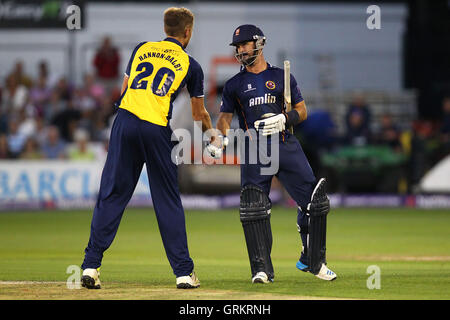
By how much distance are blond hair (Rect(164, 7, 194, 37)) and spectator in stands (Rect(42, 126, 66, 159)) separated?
36.5ft

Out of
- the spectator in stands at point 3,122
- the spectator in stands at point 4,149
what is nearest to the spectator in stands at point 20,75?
the spectator in stands at point 3,122

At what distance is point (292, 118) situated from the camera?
8094mm

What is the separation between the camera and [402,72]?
79.4 ft

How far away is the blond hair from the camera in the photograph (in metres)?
7.60

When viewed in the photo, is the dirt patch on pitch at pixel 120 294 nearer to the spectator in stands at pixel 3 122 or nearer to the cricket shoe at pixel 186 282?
the cricket shoe at pixel 186 282

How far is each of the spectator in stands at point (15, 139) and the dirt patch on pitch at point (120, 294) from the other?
11272mm

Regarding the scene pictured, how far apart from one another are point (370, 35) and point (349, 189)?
19.4ft

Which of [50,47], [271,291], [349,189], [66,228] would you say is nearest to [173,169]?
[271,291]

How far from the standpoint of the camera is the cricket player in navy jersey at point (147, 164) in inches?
292

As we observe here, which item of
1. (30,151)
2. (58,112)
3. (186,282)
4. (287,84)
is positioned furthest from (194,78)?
(58,112)

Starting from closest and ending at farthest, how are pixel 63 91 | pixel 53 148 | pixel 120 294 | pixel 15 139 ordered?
pixel 120 294 < pixel 53 148 < pixel 15 139 < pixel 63 91

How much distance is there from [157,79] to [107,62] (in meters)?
13.6

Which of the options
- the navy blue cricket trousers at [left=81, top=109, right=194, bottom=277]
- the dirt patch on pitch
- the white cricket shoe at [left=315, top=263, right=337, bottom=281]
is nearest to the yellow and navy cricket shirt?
the navy blue cricket trousers at [left=81, top=109, right=194, bottom=277]

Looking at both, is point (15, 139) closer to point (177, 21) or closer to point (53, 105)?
point (53, 105)
